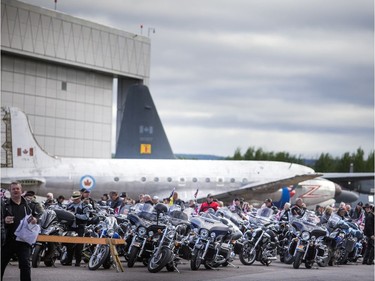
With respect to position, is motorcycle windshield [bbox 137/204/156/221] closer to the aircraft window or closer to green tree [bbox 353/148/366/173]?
the aircraft window

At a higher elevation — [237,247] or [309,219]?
[309,219]

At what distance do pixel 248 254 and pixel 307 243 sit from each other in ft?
4.73

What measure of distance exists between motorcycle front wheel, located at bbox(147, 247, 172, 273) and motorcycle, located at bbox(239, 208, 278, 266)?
10.9 ft

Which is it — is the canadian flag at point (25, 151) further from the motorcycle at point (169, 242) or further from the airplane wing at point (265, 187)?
the motorcycle at point (169, 242)

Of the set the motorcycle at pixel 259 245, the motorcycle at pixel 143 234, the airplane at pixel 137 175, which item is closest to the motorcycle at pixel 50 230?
the motorcycle at pixel 143 234

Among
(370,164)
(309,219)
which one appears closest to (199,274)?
(309,219)

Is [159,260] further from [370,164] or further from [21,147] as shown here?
[370,164]

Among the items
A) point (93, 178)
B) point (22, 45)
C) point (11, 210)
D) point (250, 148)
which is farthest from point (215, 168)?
point (250, 148)

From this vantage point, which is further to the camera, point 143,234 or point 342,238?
point 342,238

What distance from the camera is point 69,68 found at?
68.0 m

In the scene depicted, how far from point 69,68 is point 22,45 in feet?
23.8

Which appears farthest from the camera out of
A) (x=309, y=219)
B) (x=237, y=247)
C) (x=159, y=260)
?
(x=309, y=219)

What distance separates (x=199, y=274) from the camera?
19.6m

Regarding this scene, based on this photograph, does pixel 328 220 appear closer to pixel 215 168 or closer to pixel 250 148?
pixel 215 168
